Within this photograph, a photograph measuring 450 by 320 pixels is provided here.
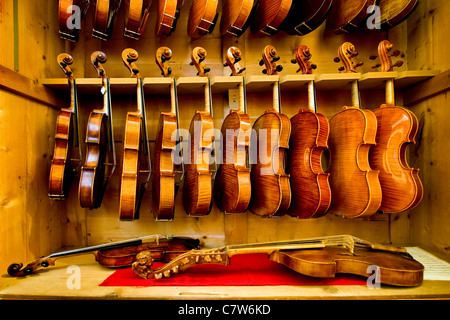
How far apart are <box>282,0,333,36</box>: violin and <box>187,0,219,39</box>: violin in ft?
1.59

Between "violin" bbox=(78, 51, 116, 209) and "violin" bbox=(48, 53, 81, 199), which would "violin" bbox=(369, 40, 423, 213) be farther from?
"violin" bbox=(48, 53, 81, 199)

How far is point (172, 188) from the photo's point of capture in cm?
146

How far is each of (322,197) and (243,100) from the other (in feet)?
2.32

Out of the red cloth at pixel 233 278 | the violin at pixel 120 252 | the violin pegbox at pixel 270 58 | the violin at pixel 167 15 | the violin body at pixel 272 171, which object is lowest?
the red cloth at pixel 233 278

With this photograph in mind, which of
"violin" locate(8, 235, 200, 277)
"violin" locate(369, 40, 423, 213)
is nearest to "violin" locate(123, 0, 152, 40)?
"violin" locate(8, 235, 200, 277)

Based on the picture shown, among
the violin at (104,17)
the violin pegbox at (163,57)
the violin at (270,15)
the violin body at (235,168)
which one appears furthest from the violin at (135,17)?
the violin body at (235,168)

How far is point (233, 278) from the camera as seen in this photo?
139 centimetres

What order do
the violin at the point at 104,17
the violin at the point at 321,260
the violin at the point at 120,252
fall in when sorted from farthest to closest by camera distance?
the violin at the point at 104,17
the violin at the point at 120,252
the violin at the point at 321,260

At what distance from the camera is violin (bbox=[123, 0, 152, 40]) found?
62.5 inches

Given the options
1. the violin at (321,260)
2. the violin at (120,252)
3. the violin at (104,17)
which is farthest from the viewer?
the violin at (104,17)

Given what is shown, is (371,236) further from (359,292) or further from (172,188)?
(172,188)

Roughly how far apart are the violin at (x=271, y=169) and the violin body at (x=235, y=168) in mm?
110

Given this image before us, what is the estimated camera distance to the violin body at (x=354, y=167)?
1.43 meters

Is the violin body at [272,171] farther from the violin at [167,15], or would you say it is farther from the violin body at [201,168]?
the violin at [167,15]
